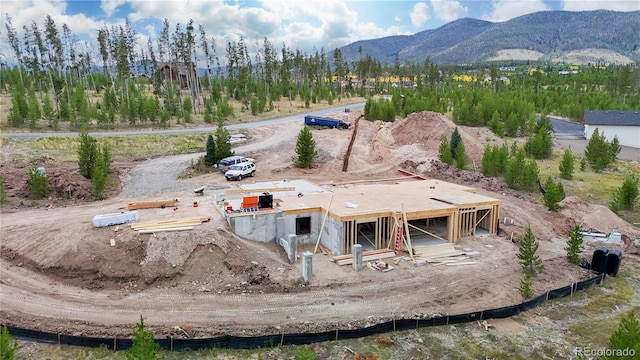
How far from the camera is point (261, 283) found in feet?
62.1

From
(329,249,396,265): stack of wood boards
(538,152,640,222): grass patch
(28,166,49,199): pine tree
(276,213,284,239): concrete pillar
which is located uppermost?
(28,166,49,199): pine tree

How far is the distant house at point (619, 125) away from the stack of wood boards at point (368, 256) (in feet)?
142

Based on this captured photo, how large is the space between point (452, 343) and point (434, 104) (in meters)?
50.0

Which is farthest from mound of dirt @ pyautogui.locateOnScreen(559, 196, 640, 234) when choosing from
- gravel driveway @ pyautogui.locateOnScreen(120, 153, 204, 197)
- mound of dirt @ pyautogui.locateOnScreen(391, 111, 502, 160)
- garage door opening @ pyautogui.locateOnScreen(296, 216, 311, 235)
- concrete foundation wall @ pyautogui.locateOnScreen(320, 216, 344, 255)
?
gravel driveway @ pyautogui.locateOnScreen(120, 153, 204, 197)

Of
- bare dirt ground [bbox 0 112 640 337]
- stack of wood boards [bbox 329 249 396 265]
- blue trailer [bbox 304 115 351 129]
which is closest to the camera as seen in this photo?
bare dirt ground [bbox 0 112 640 337]

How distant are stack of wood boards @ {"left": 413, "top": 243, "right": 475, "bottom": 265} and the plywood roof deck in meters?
1.69

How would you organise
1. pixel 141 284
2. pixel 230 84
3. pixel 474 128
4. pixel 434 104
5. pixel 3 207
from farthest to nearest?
pixel 230 84 → pixel 434 104 → pixel 474 128 → pixel 3 207 → pixel 141 284

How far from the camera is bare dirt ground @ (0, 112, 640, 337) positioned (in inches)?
643

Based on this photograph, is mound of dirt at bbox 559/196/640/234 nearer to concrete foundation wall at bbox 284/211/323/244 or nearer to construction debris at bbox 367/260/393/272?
construction debris at bbox 367/260/393/272

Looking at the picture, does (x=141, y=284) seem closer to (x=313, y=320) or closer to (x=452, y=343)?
(x=313, y=320)

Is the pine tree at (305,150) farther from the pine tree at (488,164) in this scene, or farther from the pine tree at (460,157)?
the pine tree at (488,164)

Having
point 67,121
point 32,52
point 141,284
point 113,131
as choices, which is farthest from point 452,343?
point 32,52

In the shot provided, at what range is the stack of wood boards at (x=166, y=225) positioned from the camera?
2075 cm

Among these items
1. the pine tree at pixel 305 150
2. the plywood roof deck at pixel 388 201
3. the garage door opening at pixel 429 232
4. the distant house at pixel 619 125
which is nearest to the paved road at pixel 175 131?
the pine tree at pixel 305 150
